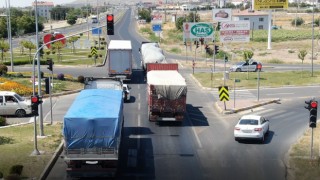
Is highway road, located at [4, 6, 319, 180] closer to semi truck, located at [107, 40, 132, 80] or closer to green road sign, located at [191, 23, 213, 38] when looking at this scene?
semi truck, located at [107, 40, 132, 80]

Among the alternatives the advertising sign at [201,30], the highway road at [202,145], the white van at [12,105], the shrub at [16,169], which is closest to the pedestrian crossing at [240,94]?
the highway road at [202,145]

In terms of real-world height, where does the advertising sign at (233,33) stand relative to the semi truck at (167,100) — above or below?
above

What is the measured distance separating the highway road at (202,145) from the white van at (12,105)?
2.11 m

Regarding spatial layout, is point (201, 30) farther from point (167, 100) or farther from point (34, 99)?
point (34, 99)

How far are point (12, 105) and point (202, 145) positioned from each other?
606 inches

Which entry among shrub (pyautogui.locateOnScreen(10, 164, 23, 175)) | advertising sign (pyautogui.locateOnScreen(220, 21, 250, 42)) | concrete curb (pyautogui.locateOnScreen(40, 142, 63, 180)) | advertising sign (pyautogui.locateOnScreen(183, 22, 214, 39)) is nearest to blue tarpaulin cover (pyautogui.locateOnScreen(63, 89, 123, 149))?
concrete curb (pyautogui.locateOnScreen(40, 142, 63, 180))

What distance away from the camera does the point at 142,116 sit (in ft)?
126

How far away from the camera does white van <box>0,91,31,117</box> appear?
3884 cm

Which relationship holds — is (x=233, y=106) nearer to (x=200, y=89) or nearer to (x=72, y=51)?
(x=200, y=89)

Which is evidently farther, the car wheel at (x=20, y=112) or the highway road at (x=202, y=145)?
the car wheel at (x=20, y=112)

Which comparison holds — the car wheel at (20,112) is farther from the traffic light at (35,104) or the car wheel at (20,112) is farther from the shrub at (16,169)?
the shrub at (16,169)

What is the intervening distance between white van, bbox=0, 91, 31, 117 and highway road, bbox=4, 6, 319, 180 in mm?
2110

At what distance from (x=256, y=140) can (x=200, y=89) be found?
21693 mm

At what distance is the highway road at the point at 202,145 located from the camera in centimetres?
2472
